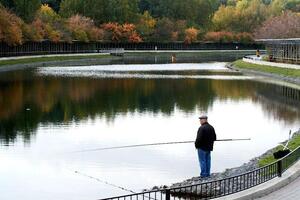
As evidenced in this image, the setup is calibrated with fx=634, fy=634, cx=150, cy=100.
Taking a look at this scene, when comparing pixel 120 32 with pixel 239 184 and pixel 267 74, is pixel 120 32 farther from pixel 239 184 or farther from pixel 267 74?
pixel 239 184

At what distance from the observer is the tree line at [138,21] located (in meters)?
107

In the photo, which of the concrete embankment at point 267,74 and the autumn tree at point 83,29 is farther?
the autumn tree at point 83,29

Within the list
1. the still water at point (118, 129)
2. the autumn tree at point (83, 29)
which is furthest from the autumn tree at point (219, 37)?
the still water at point (118, 129)

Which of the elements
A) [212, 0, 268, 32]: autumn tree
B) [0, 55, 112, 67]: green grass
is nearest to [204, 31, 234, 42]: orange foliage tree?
[212, 0, 268, 32]: autumn tree

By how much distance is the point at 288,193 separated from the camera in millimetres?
16188

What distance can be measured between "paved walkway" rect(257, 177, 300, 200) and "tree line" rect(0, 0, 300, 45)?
74.2 m

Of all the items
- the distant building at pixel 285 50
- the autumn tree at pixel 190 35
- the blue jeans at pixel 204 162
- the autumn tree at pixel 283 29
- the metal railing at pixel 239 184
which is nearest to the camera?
the metal railing at pixel 239 184

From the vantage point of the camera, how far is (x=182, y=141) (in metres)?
28.2

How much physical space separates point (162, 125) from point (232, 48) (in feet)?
435

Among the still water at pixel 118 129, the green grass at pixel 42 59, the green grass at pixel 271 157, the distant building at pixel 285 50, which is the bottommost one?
the still water at pixel 118 129

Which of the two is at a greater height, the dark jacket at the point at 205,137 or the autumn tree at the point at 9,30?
the autumn tree at the point at 9,30

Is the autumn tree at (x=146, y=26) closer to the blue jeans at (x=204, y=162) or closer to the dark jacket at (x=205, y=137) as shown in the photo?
the blue jeans at (x=204, y=162)

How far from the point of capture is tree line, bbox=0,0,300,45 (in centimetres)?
10719

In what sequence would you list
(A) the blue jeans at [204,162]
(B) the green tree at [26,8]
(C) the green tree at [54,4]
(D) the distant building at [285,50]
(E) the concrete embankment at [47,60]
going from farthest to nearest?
(C) the green tree at [54,4], (B) the green tree at [26,8], (E) the concrete embankment at [47,60], (D) the distant building at [285,50], (A) the blue jeans at [204,162]
